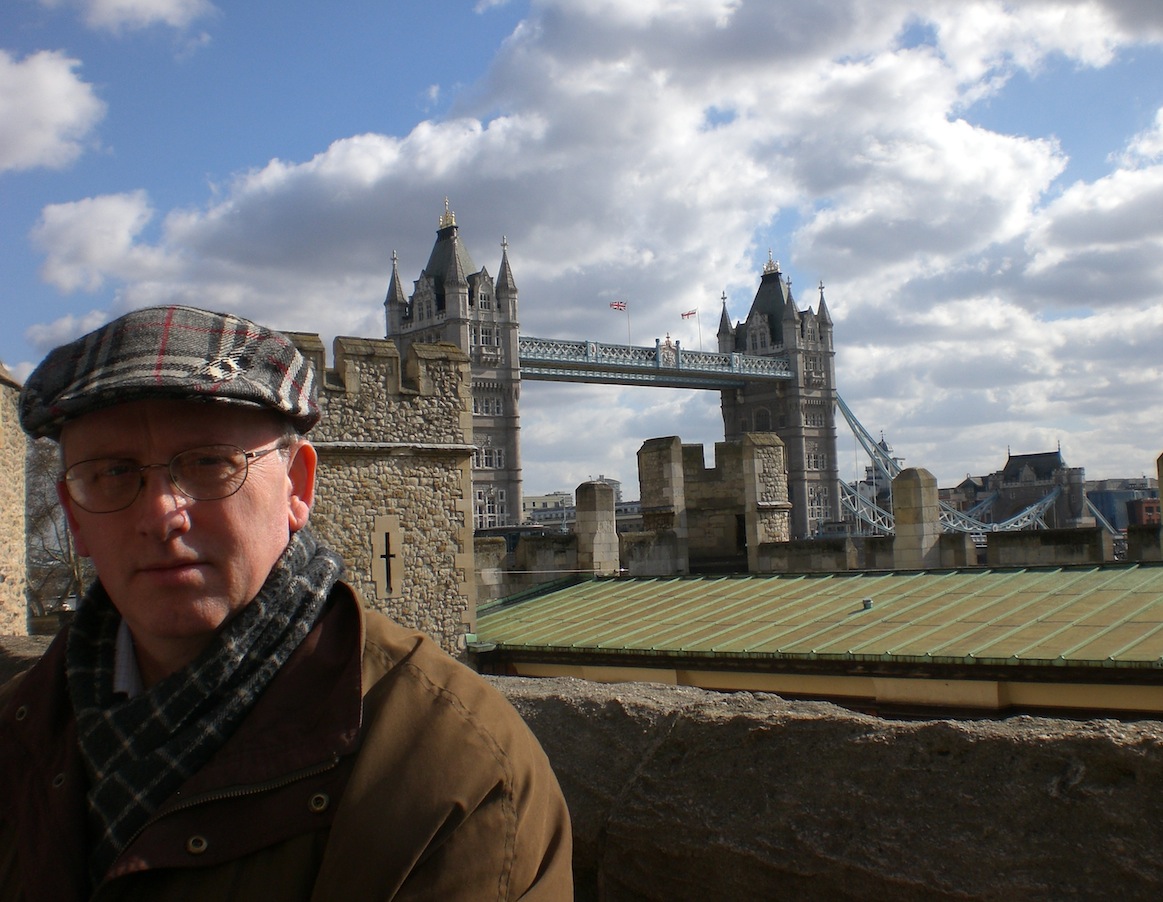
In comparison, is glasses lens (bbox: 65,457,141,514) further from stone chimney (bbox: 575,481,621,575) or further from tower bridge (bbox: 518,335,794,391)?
tower bridge (bbox: 518,335,794,391)

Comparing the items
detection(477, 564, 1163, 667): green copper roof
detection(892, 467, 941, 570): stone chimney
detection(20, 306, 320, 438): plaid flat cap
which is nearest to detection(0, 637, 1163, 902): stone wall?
detection(20, 306, 320, 438): plaid flat cap

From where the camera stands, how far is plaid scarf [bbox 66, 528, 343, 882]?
1242mm

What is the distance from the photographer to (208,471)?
4.43ft

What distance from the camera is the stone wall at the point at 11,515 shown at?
9.10 meters

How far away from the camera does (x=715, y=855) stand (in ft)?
6.04

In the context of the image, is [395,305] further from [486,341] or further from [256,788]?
[256,788]

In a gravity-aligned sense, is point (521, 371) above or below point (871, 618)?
above

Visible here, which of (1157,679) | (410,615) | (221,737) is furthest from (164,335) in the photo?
(410,615)

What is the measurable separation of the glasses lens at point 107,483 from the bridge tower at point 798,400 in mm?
90976

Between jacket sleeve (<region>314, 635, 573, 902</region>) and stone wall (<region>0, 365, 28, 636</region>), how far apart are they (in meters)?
8.85

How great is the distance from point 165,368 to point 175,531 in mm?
197

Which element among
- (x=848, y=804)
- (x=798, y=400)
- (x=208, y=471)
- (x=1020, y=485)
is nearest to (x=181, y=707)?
(x=208, y=471)

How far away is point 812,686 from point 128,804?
685 centimetres

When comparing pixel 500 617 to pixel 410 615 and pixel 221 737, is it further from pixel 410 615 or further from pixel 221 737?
pixel 221 737
